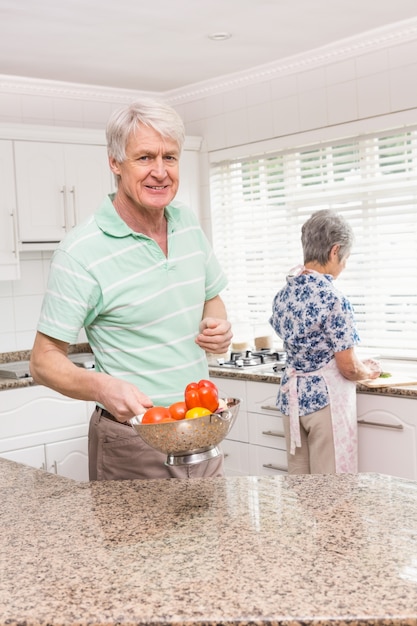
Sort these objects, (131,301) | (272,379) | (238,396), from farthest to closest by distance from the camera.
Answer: (238,396)
(272,379)
(131,301)

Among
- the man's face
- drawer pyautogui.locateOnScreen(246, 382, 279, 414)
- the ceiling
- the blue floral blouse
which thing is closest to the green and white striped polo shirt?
the man's face

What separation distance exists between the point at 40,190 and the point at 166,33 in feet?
3.66

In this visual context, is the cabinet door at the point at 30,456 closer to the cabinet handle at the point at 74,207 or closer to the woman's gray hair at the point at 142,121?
the cabinet handle at the point at 74,207

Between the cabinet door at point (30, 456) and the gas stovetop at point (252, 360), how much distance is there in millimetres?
958

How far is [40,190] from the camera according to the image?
13.7 feet

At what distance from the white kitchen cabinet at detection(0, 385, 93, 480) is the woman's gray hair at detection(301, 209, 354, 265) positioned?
1476mm

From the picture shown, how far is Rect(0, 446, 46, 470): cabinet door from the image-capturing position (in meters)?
3.82

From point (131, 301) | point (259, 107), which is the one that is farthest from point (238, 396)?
point (131, 301)

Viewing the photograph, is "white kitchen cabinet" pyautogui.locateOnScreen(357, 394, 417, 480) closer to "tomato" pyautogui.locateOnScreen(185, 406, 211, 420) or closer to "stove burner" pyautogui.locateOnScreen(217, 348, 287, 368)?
"stove burner" pyautogui.locateOnScreen(217, 348, 287, 368)

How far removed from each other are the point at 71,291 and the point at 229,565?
2.55ft

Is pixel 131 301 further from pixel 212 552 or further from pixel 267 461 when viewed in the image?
pixel 267 461

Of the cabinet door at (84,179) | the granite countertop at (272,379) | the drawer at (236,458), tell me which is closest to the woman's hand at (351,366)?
the granite countertop at (272,379)

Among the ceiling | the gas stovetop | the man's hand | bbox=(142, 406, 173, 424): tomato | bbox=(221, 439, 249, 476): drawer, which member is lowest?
bbox=(221, 439, 249, 476): drawer

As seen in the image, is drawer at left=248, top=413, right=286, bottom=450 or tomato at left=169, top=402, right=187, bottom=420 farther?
drawer at left=248, top=413, right=286, bottom=450
